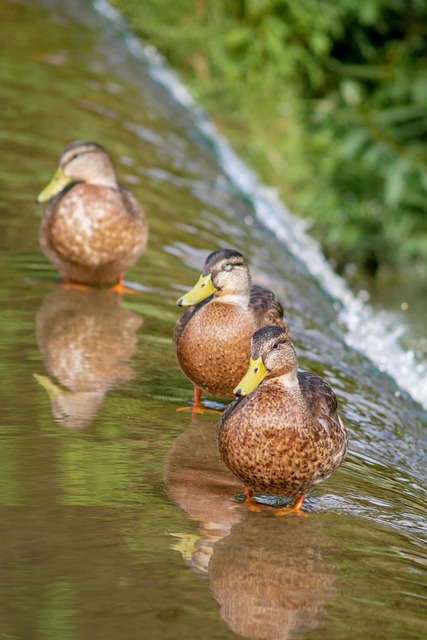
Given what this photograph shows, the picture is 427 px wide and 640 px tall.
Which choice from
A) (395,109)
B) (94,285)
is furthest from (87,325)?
(395,109)

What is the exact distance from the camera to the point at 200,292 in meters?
4.04

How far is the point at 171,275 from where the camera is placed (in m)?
5.55

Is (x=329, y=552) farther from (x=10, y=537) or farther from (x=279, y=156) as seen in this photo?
(x=279, y=156)

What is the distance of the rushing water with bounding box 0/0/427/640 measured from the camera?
101 inches

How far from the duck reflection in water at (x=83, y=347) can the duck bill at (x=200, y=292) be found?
38cm

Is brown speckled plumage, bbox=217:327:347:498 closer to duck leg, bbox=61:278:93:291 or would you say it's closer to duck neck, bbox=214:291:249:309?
duck neck, bbox=214:291:249:309

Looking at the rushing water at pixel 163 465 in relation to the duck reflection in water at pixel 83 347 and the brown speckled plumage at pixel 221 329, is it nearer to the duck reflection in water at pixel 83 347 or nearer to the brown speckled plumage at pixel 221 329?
the duck reflection in water at pixel 83 347

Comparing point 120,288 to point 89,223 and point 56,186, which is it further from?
point 56,186

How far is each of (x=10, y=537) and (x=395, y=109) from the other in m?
8.38

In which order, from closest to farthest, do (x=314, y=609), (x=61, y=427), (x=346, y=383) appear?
(x=314, y=609), (x=61, y=427), (x=346, y=383)

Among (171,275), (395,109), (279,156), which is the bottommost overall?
(171,275)

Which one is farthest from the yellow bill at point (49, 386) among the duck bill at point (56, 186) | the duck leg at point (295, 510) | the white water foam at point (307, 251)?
the white water foam at point (307, 251)

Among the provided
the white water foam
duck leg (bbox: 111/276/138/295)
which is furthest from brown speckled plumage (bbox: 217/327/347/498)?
the white water foam

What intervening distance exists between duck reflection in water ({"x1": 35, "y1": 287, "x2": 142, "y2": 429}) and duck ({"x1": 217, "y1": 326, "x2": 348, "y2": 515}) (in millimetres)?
629
